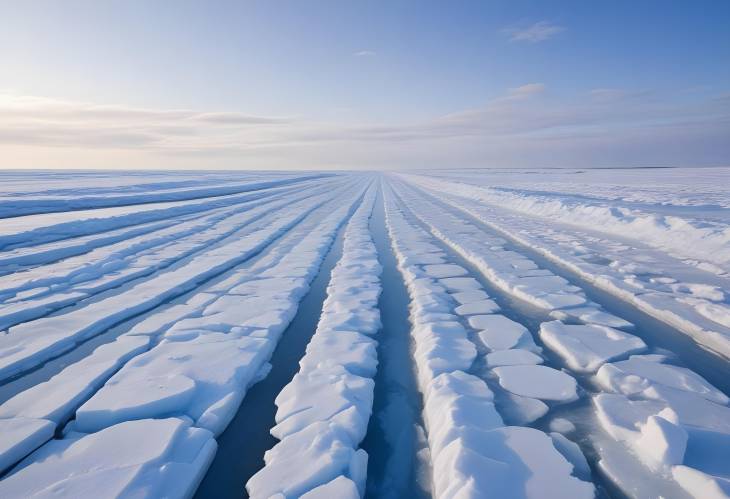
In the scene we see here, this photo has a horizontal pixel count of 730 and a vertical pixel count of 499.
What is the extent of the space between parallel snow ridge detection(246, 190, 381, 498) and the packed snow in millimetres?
11

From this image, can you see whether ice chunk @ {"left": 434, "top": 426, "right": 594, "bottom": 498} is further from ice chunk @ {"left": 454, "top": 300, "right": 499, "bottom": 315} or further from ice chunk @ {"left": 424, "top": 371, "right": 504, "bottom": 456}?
ice chunk @ {"left": 454, "top": 300, "right": 499, "bottom": 315}

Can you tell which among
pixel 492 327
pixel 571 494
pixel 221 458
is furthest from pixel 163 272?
pixel 571 494

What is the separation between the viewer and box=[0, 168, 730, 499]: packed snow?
1821 mm

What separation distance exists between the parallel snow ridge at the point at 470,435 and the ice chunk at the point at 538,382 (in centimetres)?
2

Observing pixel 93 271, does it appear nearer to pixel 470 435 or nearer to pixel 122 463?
pixel 122 463

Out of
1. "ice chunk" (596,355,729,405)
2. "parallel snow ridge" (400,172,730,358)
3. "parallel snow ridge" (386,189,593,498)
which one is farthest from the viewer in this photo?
"parallel snow ridge" (400,172,730,358)

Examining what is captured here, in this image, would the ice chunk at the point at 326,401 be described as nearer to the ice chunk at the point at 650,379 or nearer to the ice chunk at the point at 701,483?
the ice chunk at the point at 701,483

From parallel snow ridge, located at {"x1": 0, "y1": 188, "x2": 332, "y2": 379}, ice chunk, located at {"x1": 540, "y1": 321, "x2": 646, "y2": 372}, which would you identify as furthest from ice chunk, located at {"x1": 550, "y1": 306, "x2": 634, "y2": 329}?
parallel snow ridge, located at {"x1": 0, "y1": 188, "x2": 332, "y2": 379}

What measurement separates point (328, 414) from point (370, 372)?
0.61m

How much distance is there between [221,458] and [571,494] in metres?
1.71

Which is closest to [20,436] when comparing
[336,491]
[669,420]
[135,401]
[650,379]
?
[135,401]

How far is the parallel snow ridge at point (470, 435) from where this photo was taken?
171 centimetres

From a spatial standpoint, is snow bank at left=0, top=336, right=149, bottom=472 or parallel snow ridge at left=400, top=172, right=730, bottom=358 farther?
parallel snow ridge at left=400, top=172, right=730, bottom=358

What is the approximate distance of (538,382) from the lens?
8.52 ft
